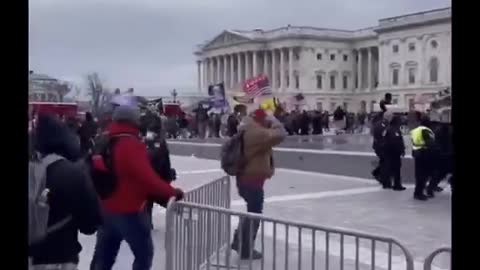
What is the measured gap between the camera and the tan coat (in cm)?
611

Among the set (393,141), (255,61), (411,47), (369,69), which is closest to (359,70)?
(369,69)

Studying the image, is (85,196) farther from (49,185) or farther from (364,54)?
(364,54)

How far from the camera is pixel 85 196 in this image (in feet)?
11.2

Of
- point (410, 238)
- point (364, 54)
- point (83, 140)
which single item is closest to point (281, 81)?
point (364, 54)

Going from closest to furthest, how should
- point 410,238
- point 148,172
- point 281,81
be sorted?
1. point 148,172
2. point 410,238
3. point 281,81

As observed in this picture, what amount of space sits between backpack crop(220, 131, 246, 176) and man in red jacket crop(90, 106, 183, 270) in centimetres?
156

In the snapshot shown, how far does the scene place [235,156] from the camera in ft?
20.1

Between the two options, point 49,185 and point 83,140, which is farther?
point 83,140

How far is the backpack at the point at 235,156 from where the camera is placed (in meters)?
6.12

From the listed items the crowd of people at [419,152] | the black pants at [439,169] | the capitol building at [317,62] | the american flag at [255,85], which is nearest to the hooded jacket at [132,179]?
the crowd of people at [419,152]

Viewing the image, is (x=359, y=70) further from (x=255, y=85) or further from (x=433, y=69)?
(x=255, y=85)

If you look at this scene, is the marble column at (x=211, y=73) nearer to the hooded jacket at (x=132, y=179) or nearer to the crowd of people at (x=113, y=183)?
the crowd of people at (x=113, y=183)
